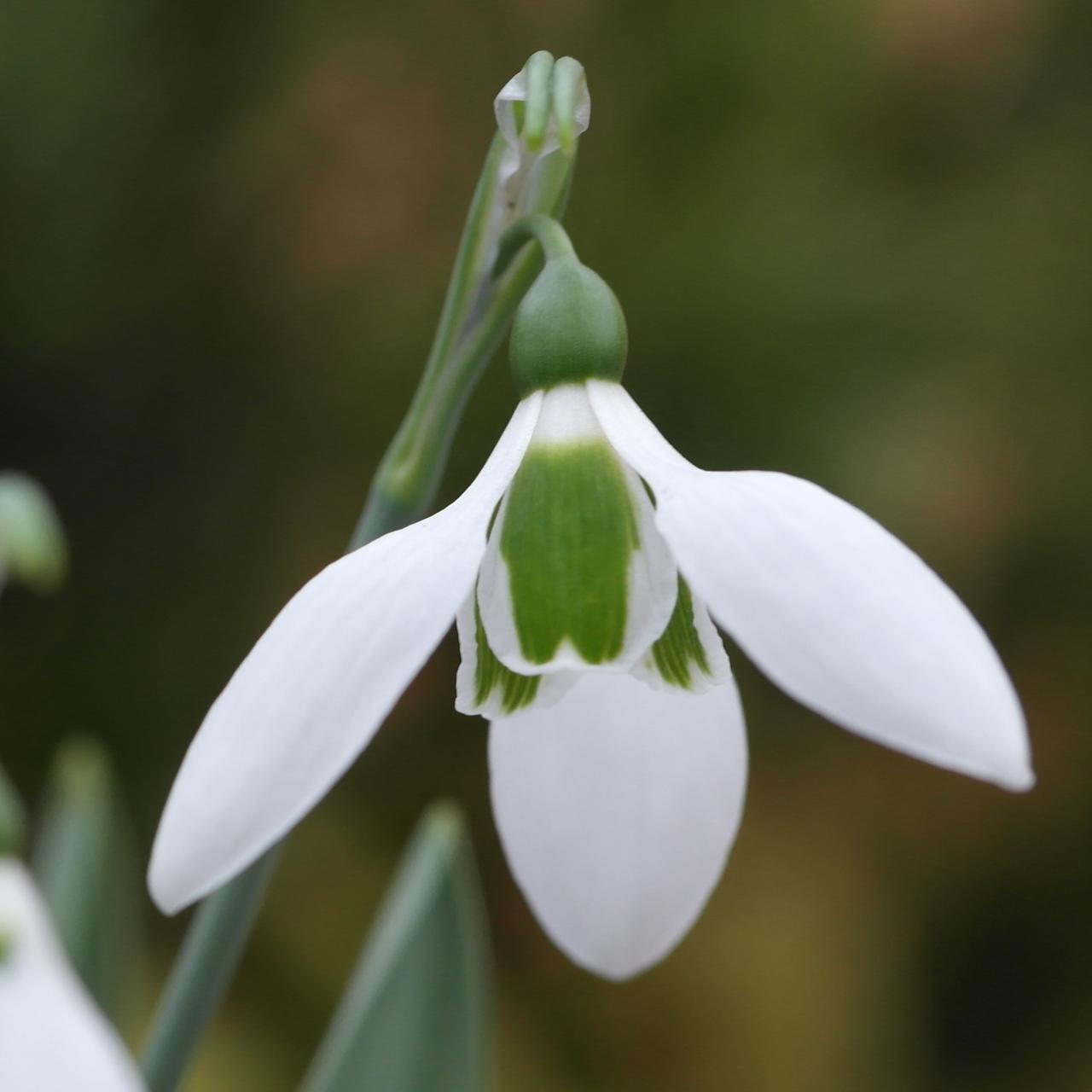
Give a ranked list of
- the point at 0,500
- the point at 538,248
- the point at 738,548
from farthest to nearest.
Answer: the point at 0,500 → the point at 538,248 → the point at 738,548

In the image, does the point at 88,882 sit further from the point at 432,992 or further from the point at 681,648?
the point at 681,648

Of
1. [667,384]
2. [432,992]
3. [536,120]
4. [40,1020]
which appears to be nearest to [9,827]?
[40,1020]

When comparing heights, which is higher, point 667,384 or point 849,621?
point 667,384

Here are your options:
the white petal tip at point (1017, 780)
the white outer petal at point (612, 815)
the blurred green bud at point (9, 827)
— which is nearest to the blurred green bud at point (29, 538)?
the blurred green bud at point (9, 827)

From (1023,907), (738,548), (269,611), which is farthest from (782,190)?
(738,548)

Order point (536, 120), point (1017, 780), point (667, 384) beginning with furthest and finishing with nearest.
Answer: point (667, 384) → point (536, 120) → point (1017, 780)

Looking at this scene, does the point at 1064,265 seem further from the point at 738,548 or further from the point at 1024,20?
the point at 738,548

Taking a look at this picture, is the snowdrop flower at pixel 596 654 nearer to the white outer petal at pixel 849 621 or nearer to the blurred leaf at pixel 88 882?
the white outer petal at pixel 849 621

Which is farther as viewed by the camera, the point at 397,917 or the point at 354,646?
the point at 397,917
